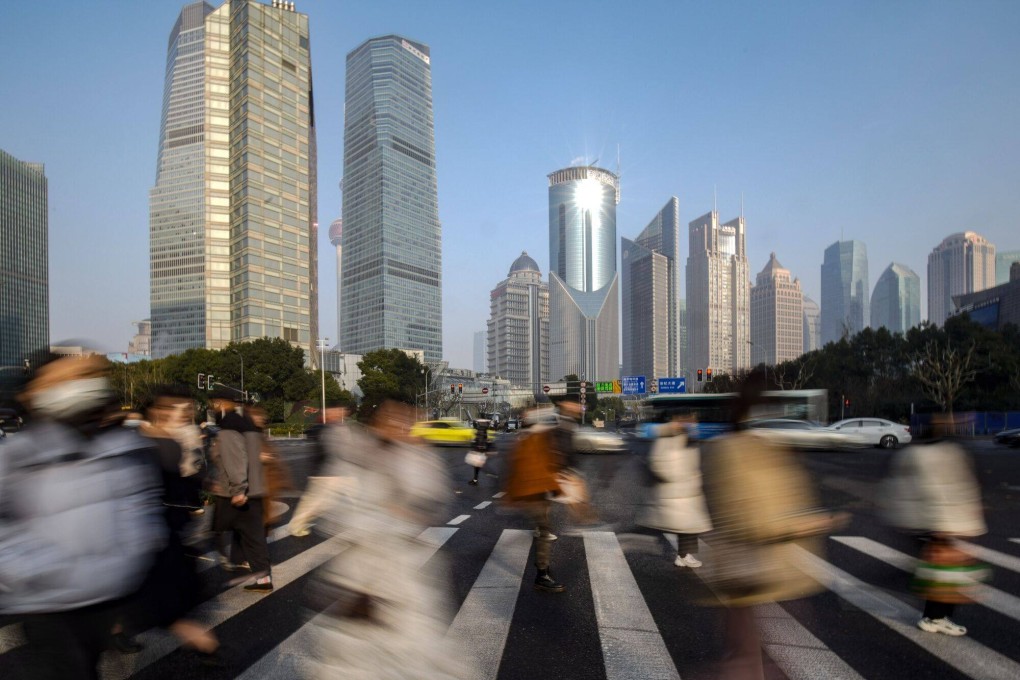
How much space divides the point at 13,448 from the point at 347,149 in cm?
20000

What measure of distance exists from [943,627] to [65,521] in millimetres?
5664

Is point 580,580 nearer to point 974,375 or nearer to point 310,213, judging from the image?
point 974,375

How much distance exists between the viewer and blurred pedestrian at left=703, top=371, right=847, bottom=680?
9.98 ft

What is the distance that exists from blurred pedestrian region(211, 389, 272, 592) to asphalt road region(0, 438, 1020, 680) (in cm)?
33

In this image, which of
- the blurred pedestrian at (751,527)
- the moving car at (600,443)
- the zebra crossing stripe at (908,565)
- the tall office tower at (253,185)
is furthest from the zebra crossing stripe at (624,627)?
the tall office tower at (253,185)

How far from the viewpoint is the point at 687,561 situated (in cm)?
702

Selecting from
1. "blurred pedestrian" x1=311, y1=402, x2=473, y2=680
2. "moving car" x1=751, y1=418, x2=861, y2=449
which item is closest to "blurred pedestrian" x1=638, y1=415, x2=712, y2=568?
"blurred pedestrian" x1=311, y1=402, x2=473, y2=680

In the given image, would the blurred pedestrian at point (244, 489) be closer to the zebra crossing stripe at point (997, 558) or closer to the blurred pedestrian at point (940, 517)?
the blurred pedestrian at point (940, 517)

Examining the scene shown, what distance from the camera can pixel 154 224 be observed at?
119625mm

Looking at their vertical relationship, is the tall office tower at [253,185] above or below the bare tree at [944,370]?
above

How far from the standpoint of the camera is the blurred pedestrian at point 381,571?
2.89 m

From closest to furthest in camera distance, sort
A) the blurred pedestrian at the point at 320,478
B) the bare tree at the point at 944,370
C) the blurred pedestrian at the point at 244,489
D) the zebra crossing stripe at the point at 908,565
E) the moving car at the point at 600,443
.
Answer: the blurred pedestrian at the point at 320,478 < the zebra crossing stripe at the point at 908,565 < the blurred pedestrian at the point at 244,489 < the moving car at the point at 600,443 < the bare tree at the point at 944,370

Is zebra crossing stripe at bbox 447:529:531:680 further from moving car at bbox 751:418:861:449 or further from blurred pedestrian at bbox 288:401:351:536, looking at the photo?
moving car at bbox 751:418:861:449

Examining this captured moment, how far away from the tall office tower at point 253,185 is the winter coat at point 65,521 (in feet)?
334
